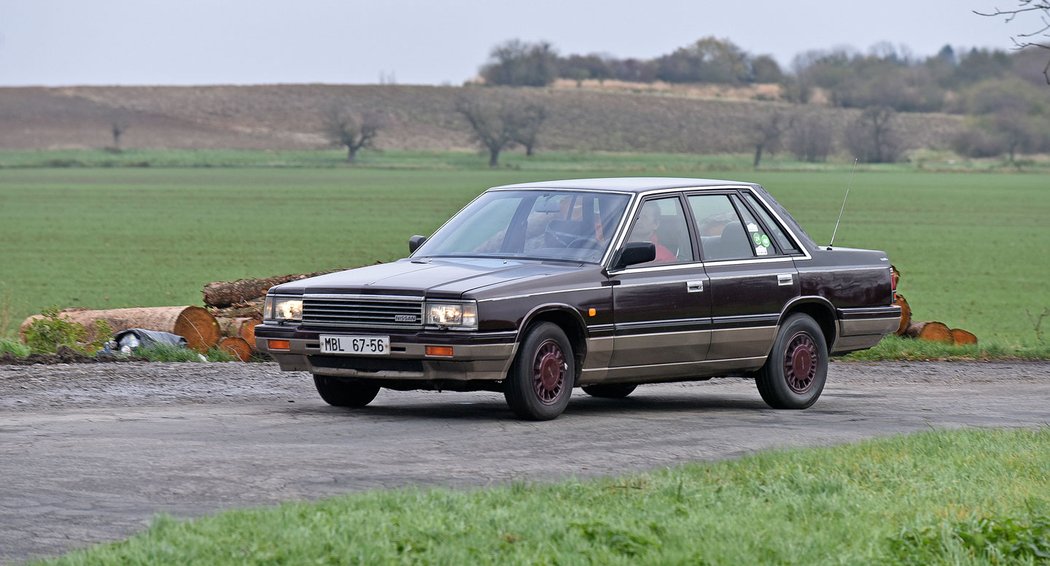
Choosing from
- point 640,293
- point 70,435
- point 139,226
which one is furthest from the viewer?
point 139,226

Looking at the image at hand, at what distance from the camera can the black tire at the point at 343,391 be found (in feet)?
40.0

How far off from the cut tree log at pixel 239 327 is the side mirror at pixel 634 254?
18.2 ft

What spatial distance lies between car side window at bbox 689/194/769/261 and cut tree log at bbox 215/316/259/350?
530 centimetres

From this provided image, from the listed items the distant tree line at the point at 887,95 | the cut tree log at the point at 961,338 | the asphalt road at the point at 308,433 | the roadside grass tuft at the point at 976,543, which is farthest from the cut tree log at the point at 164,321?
the distant tree line at the point at 887,95

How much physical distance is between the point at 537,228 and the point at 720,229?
4.55ft

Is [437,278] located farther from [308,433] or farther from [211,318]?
[211,318]

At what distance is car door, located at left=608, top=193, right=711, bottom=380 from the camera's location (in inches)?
464

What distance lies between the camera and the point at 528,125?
145375 mm

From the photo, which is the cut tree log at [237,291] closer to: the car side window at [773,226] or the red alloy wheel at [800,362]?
the car side window at [773,226]

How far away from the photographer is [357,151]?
14238 cm

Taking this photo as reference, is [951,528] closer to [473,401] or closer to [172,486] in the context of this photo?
[172,486]

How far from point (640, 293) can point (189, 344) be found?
19.8ft

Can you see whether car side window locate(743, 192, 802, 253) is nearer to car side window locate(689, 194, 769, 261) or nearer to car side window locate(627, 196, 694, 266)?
car side window locate(689, 194, 769, 261)

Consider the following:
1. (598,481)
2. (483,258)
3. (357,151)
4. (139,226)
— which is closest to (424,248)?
(483,258)
